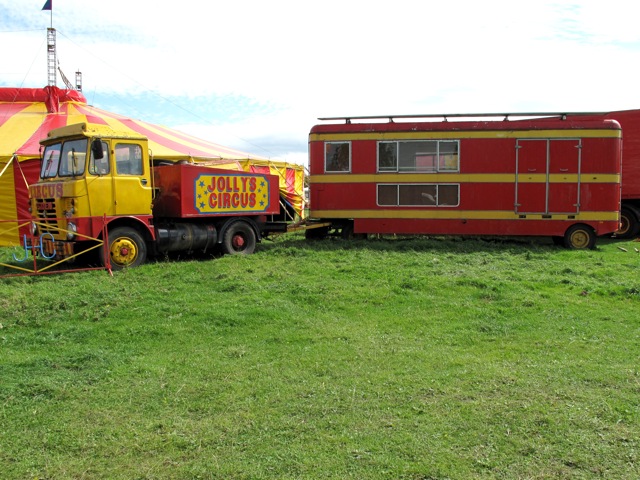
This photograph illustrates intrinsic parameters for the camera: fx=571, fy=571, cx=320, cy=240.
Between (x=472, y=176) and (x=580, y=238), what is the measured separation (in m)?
2.97

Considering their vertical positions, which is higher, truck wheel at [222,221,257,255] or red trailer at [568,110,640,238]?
red trailer at [568,110,640,238]

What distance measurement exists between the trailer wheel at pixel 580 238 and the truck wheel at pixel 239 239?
7419 mm

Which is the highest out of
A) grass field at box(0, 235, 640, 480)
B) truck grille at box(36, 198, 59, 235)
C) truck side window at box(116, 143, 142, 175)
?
truck side window at box(116, 143, 142, 175)

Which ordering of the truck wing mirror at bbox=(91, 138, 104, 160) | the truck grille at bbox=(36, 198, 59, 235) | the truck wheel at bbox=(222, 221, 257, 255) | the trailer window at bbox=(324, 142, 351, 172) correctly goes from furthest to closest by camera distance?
the trailer window at bbox=(324, 142, 351, 172) → the truck wheel at bbox=(222, 221, 257, 255) → the truck grille at bbox=(36, 198, 59, 235) → the truck wing mirror at bbox=(91, 138, 104, 160)

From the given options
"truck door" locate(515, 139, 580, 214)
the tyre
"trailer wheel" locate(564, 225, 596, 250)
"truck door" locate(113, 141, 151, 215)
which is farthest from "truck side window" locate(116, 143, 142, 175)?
"trailer wheel" locate(564, 225, 596, 250)

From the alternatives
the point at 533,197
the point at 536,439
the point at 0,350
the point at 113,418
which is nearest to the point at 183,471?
the point at 113,418

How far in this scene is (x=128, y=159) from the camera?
11.0 meters

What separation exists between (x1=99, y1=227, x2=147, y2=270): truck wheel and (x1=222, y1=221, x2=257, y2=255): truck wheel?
2084 mm

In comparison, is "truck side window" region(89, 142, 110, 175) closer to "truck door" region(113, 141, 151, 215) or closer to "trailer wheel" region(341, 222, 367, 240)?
"truck door" region(113, 141, 151, 215)

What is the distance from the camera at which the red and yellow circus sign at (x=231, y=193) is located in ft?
39.6

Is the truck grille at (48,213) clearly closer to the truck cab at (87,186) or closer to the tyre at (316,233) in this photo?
the truck cab at (87,186)

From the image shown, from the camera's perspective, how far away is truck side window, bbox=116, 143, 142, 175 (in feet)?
35.6

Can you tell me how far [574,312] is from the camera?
24.3 ft

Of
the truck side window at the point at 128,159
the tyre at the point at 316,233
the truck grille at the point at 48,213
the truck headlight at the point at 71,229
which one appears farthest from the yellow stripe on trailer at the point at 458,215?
the truck grille at the point at 48,213
